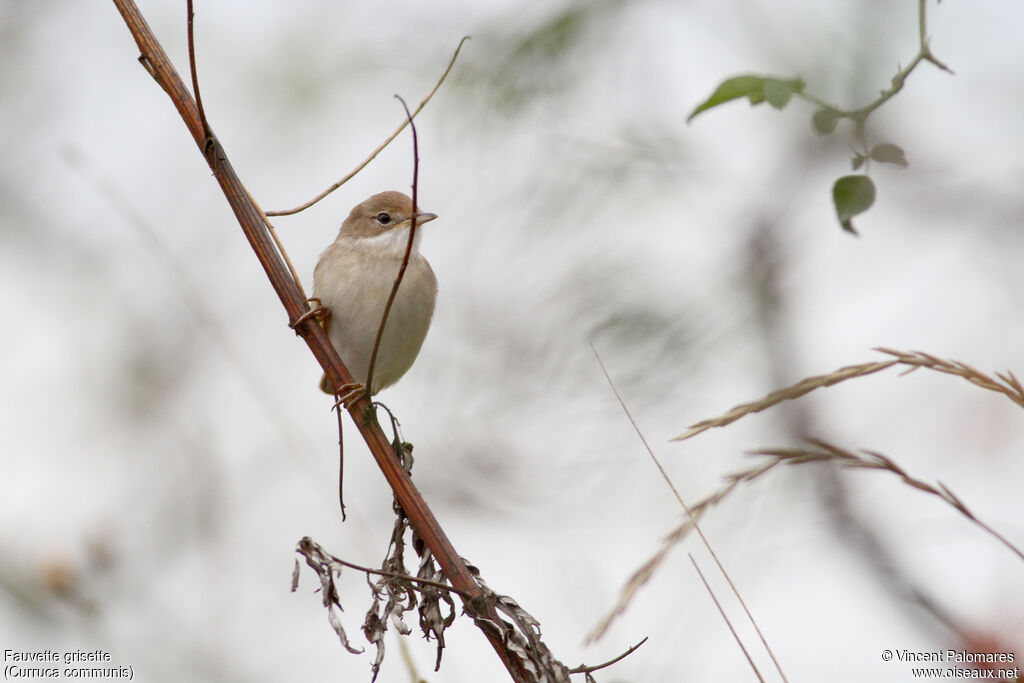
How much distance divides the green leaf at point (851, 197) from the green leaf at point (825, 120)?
105mm

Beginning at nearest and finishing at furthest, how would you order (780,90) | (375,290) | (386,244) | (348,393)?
(780,90) → (348,393) → (375,290) → (386,244)

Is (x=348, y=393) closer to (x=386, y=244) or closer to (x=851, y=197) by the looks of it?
(x=851, y=197)

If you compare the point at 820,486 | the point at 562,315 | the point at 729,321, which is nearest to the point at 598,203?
the point at 562,315

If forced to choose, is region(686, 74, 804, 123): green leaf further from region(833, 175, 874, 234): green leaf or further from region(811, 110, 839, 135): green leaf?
region(833, 175, 874, 234): green leaf

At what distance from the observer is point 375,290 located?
3809mm

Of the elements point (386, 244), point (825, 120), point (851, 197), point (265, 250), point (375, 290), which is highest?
point (386, 244)

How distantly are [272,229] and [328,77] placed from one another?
4526mm

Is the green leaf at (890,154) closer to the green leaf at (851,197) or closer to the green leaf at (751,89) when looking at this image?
the green leaf at (851,197)

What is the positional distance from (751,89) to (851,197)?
0.93 feet

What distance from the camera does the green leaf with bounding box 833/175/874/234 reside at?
1665 millimetres

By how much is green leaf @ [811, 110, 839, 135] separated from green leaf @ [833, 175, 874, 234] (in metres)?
0.11

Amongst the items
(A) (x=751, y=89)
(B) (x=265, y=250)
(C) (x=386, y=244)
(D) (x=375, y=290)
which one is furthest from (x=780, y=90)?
(C) (x=386, y=244)

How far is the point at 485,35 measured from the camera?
496cm

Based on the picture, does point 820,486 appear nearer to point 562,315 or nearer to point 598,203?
point 562,315
